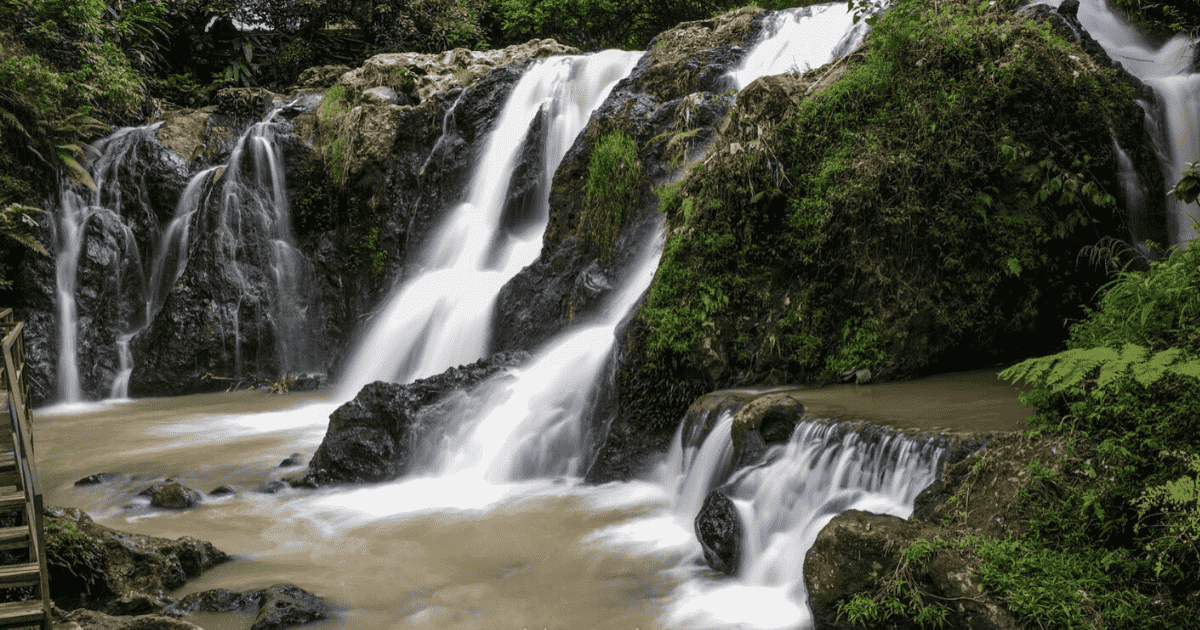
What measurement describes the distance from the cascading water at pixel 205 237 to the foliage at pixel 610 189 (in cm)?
658

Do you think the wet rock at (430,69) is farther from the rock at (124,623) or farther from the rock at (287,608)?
the rock at (124,623)

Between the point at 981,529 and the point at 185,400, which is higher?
the point at 981,529

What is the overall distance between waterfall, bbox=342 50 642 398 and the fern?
768cm

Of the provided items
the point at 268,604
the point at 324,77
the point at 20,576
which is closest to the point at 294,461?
the point at 268,604

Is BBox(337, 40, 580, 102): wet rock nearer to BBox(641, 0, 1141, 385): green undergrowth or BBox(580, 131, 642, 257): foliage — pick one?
BBox(580, 131, 642, 257): foliage

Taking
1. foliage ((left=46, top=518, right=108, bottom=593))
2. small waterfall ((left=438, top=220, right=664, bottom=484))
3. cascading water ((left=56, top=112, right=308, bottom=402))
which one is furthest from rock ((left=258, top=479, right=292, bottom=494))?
cascading water ((left=56, top=112, right=308, bottom=402))

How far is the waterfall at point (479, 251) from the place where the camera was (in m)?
11.3

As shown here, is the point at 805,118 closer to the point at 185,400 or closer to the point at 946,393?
the point at 946,393

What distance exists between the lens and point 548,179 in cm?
1243

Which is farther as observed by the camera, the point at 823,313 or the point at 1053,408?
the point at 823,313

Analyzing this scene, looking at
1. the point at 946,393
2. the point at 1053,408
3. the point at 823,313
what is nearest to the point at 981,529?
the point at 1053,408

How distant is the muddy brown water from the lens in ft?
15.9

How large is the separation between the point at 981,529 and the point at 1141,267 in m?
4.54

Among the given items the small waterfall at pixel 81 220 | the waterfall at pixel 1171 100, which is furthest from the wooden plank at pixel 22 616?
the small waterfall at pixel 81 220
